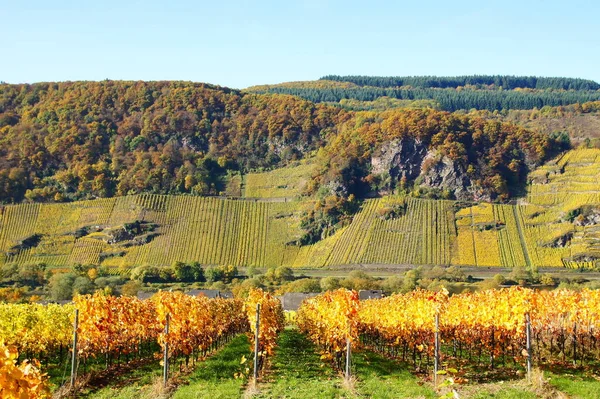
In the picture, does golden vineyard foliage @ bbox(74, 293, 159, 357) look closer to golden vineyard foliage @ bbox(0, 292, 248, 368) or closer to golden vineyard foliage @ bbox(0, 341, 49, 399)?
golden vineyard foliage @ bbox(0, 292, 248, 368)

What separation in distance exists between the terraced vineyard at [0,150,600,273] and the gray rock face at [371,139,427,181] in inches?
439

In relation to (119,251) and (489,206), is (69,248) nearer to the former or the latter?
(119,251)

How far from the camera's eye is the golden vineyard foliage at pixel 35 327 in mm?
26609

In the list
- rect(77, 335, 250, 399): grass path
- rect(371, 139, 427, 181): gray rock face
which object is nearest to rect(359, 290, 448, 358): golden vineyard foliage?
rect(77, 335, 250, 399): grass path

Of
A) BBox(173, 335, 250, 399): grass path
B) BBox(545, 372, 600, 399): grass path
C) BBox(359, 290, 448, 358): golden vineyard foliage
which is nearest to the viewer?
BBox(545, 372, 600, 399): grass path

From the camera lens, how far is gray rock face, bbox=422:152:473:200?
133875 mm

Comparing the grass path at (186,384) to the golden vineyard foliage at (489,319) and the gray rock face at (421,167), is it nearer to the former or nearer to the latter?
the golden vineyard foliage at (489,319)

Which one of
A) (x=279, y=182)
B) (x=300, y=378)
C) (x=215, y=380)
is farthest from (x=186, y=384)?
(x=279, y=182)

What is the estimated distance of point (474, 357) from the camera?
30.1 m

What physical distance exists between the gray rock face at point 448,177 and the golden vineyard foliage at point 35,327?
Result: 363ft

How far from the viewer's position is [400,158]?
14262 cm

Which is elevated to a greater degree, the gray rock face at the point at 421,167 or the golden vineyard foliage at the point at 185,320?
the gray rock face at the point at 421,167

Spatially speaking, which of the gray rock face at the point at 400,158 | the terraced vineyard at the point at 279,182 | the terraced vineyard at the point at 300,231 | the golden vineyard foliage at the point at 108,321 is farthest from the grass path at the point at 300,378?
the gray rock face at the point at 400,158

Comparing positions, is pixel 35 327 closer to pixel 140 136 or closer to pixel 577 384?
pixel 577 384
